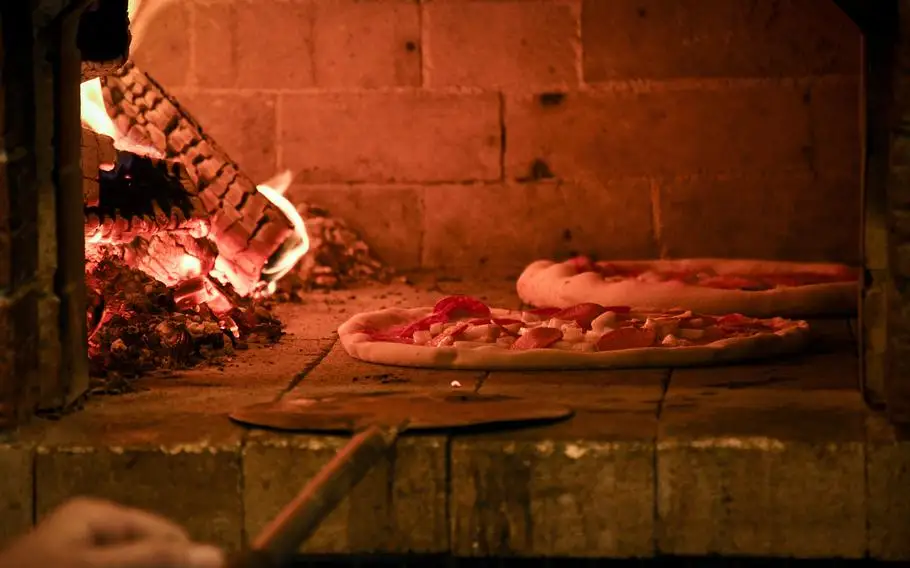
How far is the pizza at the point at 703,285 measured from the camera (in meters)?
5.62

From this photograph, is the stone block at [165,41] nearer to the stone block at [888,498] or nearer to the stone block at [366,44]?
the stone block at [366,44]

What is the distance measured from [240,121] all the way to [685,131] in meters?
2.09

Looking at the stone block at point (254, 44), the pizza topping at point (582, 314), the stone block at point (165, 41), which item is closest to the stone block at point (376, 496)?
the pizza topping at point (582, 314)

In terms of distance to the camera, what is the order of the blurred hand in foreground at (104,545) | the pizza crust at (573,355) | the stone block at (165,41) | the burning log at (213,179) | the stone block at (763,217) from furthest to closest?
the stone block at (165,41), the stone block at (763,217), the burning log at (213,179), the pizza crust at (573,355), the blurred hand in foreground at (104,545)

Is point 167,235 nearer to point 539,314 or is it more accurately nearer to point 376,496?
point 539,314

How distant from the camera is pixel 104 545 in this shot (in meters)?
2.45

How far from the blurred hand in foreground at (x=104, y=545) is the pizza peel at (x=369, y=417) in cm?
48

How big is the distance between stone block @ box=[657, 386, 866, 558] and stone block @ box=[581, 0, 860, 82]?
3.44 m

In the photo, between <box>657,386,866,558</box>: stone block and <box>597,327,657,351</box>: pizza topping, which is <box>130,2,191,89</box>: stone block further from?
<box>657,386,866,558</box>: stone block

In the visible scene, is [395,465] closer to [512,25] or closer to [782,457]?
[782,457]

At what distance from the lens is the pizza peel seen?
125 inches

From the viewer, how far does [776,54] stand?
6.68m

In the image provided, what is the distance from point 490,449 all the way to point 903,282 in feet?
3.57

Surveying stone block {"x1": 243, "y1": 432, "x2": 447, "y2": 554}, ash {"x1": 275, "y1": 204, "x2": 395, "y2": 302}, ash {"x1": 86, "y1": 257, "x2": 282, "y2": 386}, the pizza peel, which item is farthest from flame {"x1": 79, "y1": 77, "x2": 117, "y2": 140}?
stone block {"x1": 243, "y1": 432, "x2": 447, "y2": 554}
